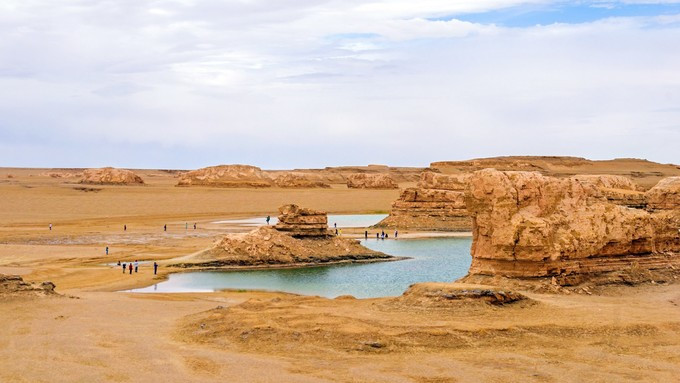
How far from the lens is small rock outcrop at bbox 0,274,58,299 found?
94.8 ft

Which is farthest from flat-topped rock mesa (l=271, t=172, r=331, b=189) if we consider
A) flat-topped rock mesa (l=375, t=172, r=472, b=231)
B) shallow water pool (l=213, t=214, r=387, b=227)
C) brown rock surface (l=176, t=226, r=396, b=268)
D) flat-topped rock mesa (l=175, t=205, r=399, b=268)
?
brown rock surface (l=176, t=226, r=396, b=268)

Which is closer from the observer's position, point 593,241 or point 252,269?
point 593,241

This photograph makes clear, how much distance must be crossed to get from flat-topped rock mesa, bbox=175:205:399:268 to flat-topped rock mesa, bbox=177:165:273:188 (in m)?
91.3

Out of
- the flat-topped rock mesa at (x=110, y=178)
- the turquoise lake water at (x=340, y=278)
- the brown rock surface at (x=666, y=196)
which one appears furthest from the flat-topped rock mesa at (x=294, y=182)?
the brown rock surface at (x=666, y=196)

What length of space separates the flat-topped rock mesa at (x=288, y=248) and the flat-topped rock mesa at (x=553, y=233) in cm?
2021

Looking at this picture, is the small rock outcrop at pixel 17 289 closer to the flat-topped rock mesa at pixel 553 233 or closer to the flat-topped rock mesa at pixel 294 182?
the flat-topped rock mesa at pixel 553 233

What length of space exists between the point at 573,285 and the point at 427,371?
1356 cm

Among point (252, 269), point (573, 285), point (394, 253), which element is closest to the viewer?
point (573, 285)

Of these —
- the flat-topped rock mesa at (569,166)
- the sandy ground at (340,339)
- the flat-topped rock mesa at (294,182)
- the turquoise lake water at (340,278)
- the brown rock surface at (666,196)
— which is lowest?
the turquoise lake water at (340,278)

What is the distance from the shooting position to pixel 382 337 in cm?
2086

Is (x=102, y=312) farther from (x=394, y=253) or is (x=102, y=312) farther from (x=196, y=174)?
(x=196, y=174)

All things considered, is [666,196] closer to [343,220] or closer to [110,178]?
[343,220]

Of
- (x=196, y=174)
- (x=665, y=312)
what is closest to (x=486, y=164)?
(x=196, y=174)

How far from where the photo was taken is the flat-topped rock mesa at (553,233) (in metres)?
30.1
